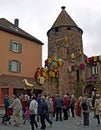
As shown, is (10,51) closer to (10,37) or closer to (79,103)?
(10,37)

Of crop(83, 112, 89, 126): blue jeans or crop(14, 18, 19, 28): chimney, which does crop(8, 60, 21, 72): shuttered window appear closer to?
crop(14, 18, 19, 28): chimney

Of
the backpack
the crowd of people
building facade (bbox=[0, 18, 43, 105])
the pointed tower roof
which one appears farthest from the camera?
the pointed tower roof

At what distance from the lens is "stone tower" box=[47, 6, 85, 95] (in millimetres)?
40281

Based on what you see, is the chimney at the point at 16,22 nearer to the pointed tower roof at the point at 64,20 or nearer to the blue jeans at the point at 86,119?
the pointed tower roof at the point at 64,20

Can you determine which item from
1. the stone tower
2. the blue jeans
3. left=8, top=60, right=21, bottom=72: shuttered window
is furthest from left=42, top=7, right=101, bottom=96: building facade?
the blue jeans

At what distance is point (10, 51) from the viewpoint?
31.9m

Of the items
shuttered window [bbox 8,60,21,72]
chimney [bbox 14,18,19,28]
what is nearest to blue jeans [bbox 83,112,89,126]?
shuttered window [bbox 8,60,21,72]

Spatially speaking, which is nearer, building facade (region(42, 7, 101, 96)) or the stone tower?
building facade (region(42, 7, 101, 96))

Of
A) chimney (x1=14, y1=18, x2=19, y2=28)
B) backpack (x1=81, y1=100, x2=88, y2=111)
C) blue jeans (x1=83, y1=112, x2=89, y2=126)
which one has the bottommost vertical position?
blue jeans (x1=83, y1=112, x2=89, y2=126)

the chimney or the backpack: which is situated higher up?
the chimney

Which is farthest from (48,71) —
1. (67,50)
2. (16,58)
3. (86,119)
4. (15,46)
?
(86,119)

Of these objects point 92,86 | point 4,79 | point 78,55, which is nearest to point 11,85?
point 4,79

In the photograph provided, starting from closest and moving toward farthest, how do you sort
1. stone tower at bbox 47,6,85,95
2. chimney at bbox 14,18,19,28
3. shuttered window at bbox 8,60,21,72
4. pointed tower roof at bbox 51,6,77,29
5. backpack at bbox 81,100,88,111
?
backpack at bbox 81,100,88,111
shuttered window at bbox 8,60,21,72
chimney at bbox 14,18,19,28
stone tower at bbox 47,6,85,95
pointed tower roof at bbox 51,6,77,29

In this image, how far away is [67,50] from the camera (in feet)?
145
